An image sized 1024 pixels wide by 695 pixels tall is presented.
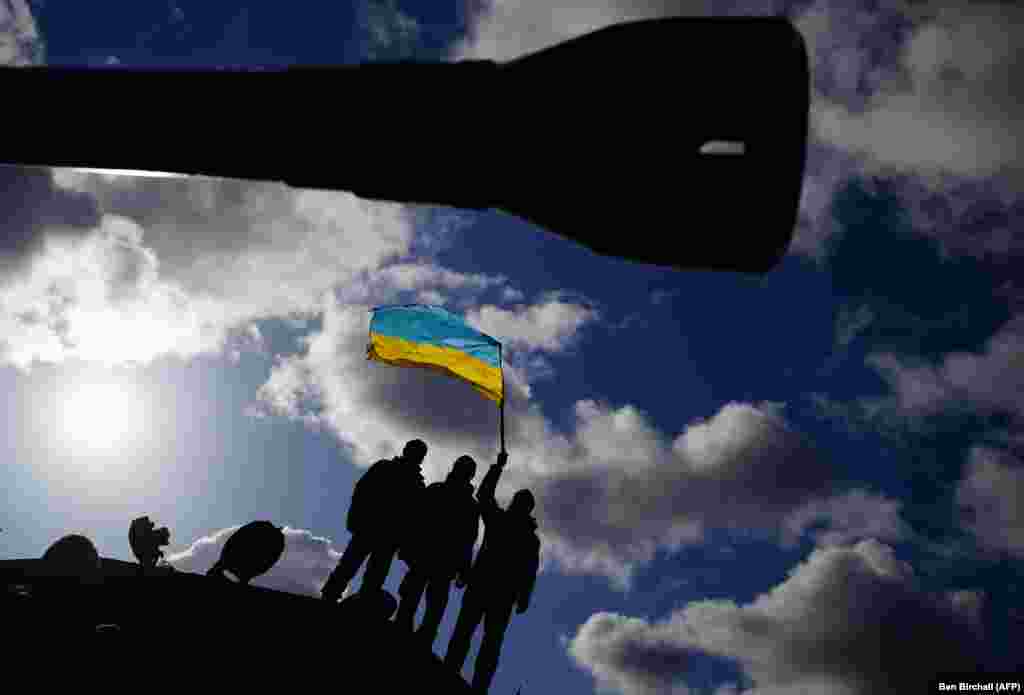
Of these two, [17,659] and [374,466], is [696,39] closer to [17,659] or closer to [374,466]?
[17,659]

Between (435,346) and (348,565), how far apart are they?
153 inches

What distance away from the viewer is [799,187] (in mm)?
1088

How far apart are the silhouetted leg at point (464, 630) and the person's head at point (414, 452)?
5.53 ft

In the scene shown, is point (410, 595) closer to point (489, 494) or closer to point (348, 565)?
point (348, 565)

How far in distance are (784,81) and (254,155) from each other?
941 mm

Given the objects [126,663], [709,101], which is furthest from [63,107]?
[126,663]

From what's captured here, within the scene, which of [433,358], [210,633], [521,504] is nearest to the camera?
[210,633]

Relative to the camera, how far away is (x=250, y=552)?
6785mm

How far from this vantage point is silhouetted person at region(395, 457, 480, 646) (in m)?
7.41

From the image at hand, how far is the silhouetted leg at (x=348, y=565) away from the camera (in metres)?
7.22

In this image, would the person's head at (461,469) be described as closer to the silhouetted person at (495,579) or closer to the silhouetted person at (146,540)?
the silhouetted person at (495,579)

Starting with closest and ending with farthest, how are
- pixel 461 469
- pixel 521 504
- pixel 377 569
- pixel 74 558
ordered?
pixel 74 558 < pixel 377 569 < pixel 461 469 < pixel 521 504

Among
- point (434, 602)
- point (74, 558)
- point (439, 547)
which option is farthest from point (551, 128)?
point (74, 558)

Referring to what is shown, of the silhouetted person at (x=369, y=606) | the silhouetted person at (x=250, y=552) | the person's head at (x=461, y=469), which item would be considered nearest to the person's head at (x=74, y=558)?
the silhouetted person at (x=250, y=552)
